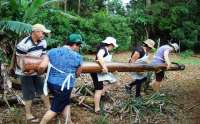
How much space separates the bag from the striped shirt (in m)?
0.11

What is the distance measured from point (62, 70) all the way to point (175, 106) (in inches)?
142

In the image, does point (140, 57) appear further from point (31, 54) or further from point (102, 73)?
point (31, 54)

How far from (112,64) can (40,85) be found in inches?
63.0

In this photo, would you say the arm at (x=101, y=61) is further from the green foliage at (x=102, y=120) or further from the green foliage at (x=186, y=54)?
the green foliage at (x=186, y=54)

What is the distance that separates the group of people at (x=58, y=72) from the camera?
7.10 m

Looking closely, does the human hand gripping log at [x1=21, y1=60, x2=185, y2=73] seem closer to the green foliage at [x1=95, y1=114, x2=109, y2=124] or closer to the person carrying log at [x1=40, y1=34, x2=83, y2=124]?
the person carrying log at [x1=40, y1=34, x2=83, y2=124]

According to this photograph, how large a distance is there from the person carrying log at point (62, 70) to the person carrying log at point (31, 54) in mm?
796

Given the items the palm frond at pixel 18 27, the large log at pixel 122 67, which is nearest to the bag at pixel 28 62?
the large log at pixel 122 67

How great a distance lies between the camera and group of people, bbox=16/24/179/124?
23.3ft

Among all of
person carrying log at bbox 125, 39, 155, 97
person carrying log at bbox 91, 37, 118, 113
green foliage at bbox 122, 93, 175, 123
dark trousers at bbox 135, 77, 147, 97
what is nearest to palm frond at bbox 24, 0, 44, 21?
person carrying log at bbox 91, 37, 118, 113

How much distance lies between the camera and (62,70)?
7.12 meters

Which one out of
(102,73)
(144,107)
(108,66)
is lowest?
(144,107)

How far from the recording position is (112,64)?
8.91 metres

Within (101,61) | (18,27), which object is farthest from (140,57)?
(18,27)
